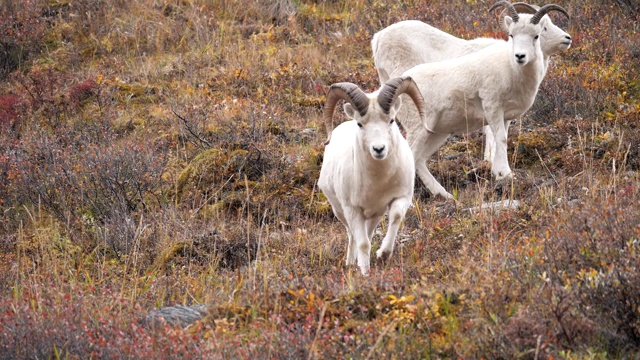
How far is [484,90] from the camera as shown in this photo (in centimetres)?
1005

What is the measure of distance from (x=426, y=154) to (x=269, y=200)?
1.80 m

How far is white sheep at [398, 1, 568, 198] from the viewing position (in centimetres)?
985

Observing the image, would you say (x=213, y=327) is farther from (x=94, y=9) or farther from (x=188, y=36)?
(x=94, y=9)

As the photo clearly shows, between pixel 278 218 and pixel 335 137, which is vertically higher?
pixel 335 137

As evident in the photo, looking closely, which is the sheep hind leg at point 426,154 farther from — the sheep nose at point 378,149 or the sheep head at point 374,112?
the sheep nose at point 378,149

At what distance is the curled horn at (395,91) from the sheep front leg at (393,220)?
746 mm

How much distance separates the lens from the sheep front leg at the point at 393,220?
7469mm

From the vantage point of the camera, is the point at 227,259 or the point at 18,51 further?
the point at 18,51

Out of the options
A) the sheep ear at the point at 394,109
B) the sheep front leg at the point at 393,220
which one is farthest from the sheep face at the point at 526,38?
the sheep front leg at the point at 393,220

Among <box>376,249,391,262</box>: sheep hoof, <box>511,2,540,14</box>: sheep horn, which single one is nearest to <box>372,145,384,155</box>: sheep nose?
<box>376,249,391,262</box>: sheep hoof

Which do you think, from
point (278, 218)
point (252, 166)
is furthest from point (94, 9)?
point (278, 218)

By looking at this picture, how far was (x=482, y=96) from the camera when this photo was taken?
10.1 meters

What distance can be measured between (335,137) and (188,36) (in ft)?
27.4

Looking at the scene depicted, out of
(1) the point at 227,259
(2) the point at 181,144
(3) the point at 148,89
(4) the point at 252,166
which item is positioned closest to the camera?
(1) the point at 227,259
